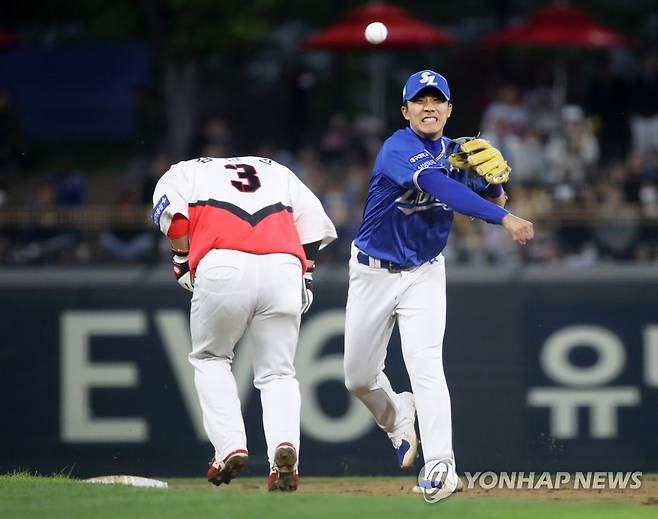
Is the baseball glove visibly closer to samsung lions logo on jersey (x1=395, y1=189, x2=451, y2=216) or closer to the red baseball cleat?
samsung lions logo on jersey (x1=395, y1=189, x2=451, y2=216)

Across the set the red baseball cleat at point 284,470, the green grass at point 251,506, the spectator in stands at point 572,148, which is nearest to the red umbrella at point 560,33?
the spectator in stands at point 572,148

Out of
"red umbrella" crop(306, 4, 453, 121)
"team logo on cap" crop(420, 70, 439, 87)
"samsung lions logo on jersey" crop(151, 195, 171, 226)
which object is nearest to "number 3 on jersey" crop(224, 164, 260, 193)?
"samsung lions logo on jersey" crop(151, 195, 171, 226)

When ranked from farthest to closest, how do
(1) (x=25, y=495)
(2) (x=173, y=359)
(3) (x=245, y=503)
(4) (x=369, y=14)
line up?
(4) (x=369, y=14), (2) (x=173, y=359), (1) (x=25, y=495), (3) (x=245, y=503)

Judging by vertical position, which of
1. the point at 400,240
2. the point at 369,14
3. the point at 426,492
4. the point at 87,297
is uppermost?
the point at 369,14

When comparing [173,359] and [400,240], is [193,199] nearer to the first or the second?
[400,240]

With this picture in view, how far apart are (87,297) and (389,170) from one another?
283 centimetres

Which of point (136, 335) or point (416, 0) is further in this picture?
point (416, 0)

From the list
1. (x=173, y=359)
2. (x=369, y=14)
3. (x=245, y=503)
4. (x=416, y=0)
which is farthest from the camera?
(x=416, y=0)

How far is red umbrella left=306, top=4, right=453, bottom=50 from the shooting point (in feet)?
53.1

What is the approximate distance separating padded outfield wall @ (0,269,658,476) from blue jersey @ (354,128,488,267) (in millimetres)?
1776

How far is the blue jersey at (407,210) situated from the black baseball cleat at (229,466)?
1339 millimetres

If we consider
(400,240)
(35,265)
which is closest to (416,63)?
(35,265)

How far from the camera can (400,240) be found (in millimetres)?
7742

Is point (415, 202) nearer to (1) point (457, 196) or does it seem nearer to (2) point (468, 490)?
(1) point (457, 196)
